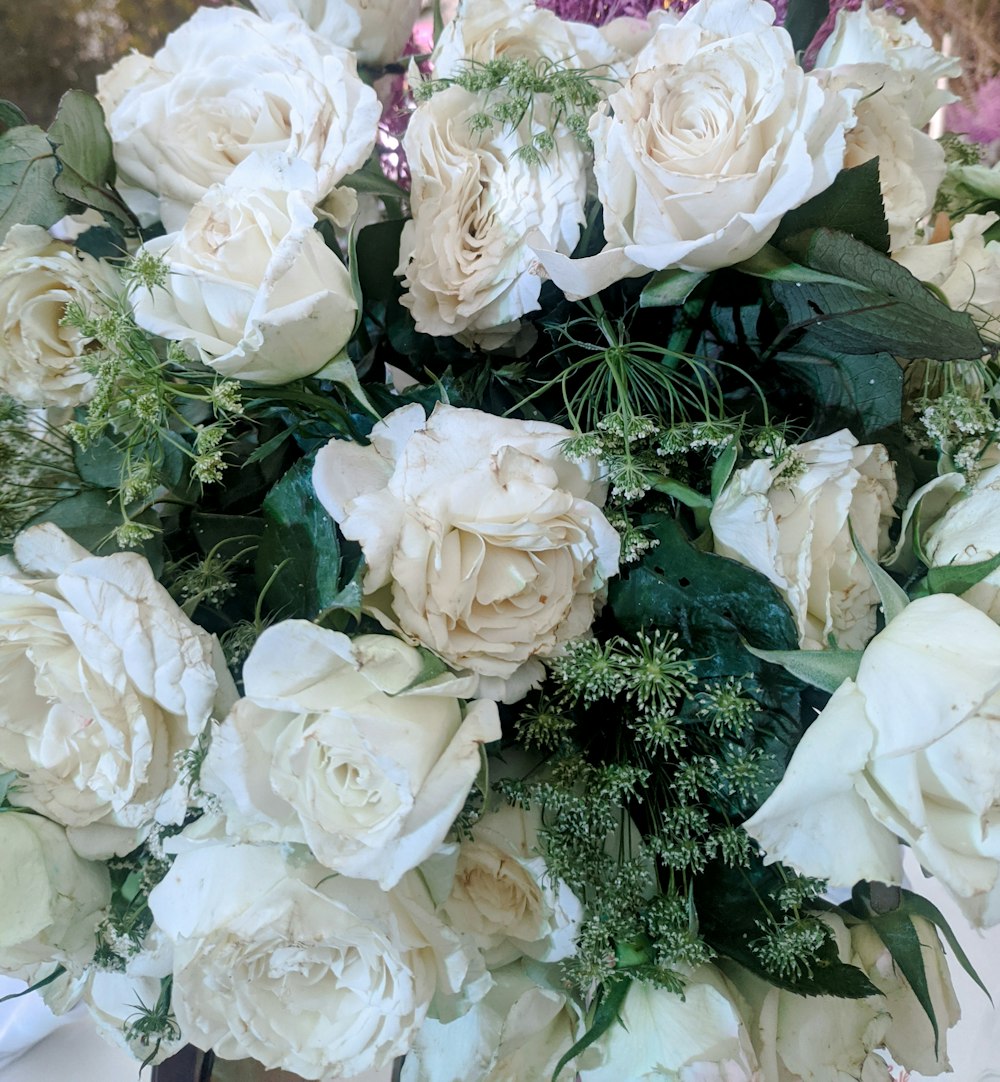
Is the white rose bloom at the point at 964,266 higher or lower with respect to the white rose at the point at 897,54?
lower

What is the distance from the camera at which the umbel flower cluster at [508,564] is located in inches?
14.4

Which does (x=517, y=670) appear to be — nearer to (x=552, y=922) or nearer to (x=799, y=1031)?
(x=552, y=922)

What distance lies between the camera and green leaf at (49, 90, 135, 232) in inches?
18.4

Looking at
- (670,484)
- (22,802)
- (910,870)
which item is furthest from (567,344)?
(910,870)

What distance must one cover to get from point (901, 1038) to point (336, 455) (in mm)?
461

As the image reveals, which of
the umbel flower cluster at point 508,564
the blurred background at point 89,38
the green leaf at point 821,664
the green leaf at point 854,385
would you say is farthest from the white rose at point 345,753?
the blurred background at point 89,38

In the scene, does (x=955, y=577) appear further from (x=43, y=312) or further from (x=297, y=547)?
(x=43, y=312)

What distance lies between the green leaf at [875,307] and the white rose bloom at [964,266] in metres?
0.09

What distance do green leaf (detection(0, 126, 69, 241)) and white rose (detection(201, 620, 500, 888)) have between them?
0.32 m

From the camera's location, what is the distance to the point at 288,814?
364mm

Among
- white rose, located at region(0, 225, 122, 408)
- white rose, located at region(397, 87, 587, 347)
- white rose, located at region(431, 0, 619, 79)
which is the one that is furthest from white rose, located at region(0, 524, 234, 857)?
white rose, located at region(431, 0, 619, 79)

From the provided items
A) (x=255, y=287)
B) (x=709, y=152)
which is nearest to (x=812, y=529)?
(x=709, y=152)

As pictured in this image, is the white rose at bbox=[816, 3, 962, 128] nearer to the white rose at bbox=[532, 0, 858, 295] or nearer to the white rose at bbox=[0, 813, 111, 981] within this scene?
the white rose at bbox=[532, 0, 858, 295]

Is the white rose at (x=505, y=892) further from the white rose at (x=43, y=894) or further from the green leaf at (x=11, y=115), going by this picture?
the green leaf at (x=11, y=115)
